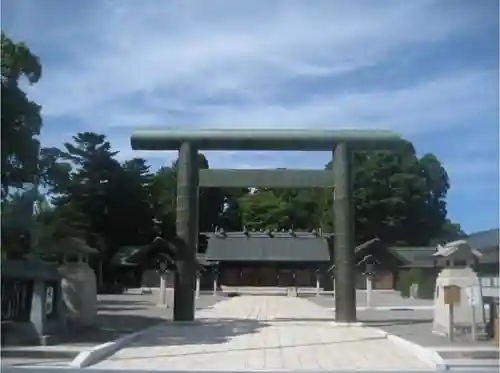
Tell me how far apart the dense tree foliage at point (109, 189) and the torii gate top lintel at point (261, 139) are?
0.35 m

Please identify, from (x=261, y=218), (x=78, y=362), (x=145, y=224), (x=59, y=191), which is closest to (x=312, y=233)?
(x=261, y=218)

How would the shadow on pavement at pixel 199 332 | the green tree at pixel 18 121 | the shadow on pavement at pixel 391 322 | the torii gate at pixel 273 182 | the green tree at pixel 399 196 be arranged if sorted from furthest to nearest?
the shadow on pavement at pixel 391 322, the torii gate at pixel 273 182, the shadow on pavement at pixel 199 332, the green tree at pixel 399 196, the green tree at pixel 18 121

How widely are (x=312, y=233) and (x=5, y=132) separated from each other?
9.99m

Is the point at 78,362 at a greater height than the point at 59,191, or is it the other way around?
the point at 59,191

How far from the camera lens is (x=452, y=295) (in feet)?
24.5

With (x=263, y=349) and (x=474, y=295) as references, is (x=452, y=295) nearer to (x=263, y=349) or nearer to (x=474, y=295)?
(x=474, y=295)

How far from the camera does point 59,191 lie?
7.49 meters

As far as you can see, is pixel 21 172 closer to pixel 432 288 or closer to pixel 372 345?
pixel 372 345

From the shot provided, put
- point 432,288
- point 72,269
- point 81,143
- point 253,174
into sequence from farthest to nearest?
point 253,174 < point 432,288 < point 72,269 < point 81,143

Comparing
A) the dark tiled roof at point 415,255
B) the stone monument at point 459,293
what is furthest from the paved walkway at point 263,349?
the dark tiled roof at point 415,255

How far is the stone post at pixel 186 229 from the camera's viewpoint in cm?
986

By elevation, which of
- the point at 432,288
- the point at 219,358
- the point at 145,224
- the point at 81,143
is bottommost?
the point at 219,358

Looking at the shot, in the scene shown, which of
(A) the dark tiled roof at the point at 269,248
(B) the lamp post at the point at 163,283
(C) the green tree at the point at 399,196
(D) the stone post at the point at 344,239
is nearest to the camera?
(C) the green tree at the point at 399,196

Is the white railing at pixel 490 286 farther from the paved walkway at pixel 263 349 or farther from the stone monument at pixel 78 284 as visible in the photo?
the stone monument at pixel 78 284
